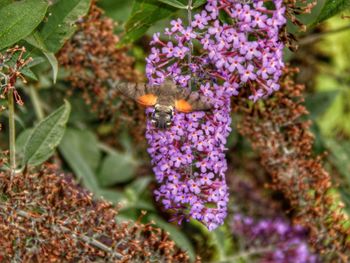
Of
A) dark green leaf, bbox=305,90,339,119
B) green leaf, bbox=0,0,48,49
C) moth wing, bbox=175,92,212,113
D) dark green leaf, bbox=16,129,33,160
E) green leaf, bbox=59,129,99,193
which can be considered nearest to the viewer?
moth wing, bbox=175,92,212,113

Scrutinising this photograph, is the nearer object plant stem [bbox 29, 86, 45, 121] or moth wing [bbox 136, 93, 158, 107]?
moth wing [bbox 136, 93, 158, 107]

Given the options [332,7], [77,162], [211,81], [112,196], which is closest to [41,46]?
[211,81]

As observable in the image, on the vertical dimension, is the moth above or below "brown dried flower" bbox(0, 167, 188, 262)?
above

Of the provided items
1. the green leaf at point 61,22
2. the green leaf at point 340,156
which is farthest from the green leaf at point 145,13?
the green leaf at point 340,156

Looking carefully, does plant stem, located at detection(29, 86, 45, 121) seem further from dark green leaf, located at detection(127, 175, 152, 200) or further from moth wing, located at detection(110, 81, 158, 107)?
moth wing, located at detection(110, 81, 158, 107)

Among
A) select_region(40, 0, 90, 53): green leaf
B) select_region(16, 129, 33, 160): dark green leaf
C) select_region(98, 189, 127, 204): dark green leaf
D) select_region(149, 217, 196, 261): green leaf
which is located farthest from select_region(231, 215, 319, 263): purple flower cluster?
select_region(40, 0, 90, 53): green leaf

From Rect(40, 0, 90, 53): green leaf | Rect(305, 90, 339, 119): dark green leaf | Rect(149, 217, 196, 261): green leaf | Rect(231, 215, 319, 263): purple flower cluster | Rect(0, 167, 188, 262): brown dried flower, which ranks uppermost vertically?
Rect(40, 0, 90, 53): green leaf

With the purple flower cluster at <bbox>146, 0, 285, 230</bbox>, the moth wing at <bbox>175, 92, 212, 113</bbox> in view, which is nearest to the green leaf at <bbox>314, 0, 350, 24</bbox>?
the purple flower cluster at <bbox>146, 0, 285, 230</bbox>

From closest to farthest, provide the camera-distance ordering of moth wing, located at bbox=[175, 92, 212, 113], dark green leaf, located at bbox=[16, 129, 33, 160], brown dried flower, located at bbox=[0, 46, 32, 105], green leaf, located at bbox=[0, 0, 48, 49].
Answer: moth wing, located at bbox=[175, 92, 212, 113], brown dried flower, located at bbox=[0, 46, 32, 105], green leaf, located at bbox=[0, 0, 48, 49], dark green leaf, located at bbox=[16, 129, 33, 160]
